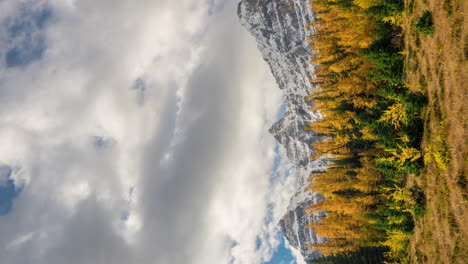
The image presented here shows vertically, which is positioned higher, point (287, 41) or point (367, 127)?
point (287, 41)

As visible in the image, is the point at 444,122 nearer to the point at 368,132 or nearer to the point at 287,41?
the point at 368,132

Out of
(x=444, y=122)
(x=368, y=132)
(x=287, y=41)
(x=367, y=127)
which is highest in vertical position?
(x=287, y=41)

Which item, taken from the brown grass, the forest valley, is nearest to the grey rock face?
the forest valley

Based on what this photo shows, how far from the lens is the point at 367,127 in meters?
48.6

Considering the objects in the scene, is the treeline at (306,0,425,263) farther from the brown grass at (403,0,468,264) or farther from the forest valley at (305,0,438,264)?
the brown grass at (403,0,468,264)

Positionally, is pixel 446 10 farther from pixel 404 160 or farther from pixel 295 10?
pixel 295 10

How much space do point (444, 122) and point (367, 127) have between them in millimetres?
22692

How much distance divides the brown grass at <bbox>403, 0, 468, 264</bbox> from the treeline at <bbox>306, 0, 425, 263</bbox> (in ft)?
6.43

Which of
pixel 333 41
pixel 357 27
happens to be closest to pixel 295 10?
pixel 333 41

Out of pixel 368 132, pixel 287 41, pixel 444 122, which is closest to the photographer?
pixel 444 122

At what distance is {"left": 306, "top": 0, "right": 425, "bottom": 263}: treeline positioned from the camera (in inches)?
1389

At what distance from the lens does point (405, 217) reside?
3716 cm

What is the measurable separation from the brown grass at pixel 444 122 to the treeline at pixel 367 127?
1.96 metres

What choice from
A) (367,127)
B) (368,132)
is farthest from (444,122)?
(367,127)
